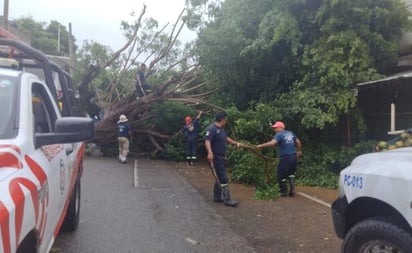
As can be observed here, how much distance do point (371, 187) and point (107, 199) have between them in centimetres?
601

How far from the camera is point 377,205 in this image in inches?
151

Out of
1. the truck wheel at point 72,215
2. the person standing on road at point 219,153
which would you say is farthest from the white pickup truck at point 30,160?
the person standing on road at point 219,153

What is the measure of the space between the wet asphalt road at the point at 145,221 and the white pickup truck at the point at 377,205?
6.32 feet

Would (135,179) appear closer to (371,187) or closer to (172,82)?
(172,82)

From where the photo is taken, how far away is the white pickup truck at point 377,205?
11.1 ft

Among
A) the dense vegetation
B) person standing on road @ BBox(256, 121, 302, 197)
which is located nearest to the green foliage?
the dense vegetation

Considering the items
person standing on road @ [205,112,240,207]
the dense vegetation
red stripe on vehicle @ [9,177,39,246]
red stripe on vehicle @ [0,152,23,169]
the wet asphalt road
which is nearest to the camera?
red stripe on vehicle @ [9,177,39,246]

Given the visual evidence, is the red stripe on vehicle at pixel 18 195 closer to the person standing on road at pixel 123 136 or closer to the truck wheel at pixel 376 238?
the truck wheel at pixel 376 238

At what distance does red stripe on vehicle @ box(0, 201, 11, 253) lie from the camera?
7.38ft

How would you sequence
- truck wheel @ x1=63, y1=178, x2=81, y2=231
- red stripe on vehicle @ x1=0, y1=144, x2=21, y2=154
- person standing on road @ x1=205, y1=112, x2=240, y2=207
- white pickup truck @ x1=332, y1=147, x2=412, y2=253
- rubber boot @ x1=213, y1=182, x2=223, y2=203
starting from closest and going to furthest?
red stripe on vehicle @ x1=0, y1=144, x2=21, y2=154 → white pickup truck @ x1=332, y1=147, x2=412, y2=253 → truck wheel @ x1=63, y1=178, x2=81, y2=231 → person standing on road @ x1=205, y1=112, x2=240, y2=207 → rubber boot @ x1=213, y1=182, x2=223, y2=203

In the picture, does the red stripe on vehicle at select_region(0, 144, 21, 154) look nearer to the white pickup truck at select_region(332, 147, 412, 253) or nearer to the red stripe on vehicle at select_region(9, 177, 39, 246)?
the red stripe on vehicle at select_region(9, 177, 39, 246)

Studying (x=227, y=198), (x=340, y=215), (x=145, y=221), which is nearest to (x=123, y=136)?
(x=227, y=198)

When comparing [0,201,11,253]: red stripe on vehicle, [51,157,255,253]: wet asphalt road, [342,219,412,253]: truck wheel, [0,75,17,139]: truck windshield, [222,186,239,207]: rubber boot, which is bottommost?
[51,157,255,253]: wet asphalt road

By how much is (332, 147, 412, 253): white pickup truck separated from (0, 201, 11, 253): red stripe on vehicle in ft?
8.40
